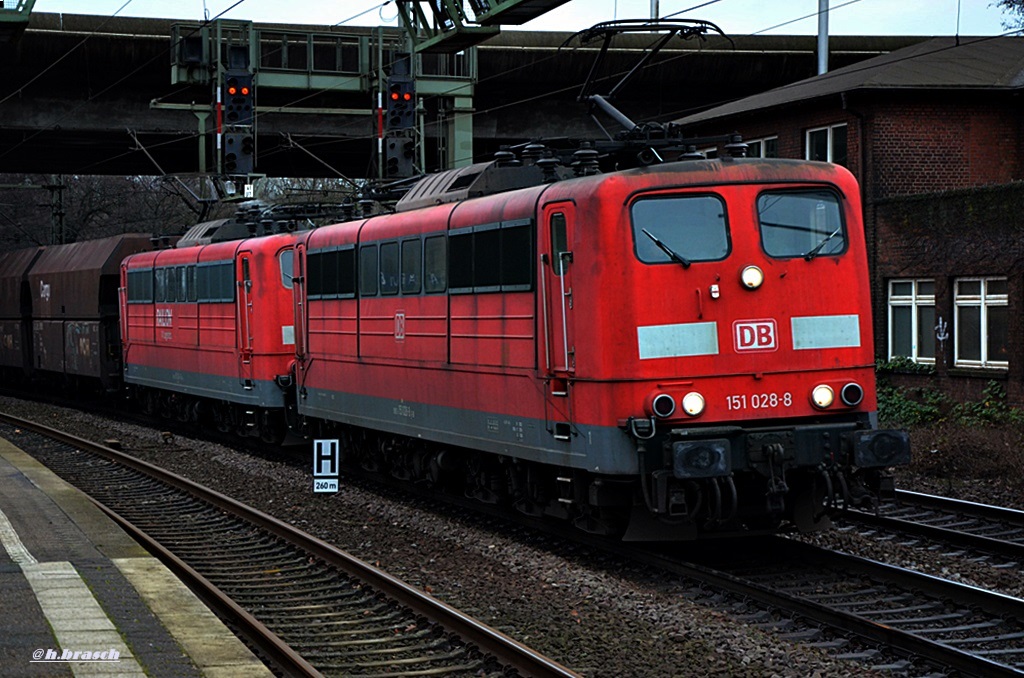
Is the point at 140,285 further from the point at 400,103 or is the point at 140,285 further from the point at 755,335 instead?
the point at 755,335

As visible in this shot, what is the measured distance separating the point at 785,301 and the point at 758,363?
562 millimetres

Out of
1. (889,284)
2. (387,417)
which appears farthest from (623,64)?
(387,417)

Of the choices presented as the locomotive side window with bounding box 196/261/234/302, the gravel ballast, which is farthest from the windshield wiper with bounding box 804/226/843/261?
the locomotive side window with bounding box 196/261/234/302

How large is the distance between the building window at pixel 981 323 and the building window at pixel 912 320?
2.55 ft

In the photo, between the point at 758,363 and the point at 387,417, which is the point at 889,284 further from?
the point at 758,363

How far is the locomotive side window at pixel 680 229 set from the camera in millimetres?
11242

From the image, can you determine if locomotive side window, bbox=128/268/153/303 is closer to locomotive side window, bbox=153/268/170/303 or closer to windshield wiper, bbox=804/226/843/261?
locomotive side window, bbox=153/268/170/303

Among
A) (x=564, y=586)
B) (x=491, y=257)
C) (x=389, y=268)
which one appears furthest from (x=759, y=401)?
(x=389, y=268)

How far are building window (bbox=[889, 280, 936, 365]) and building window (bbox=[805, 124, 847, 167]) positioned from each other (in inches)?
132

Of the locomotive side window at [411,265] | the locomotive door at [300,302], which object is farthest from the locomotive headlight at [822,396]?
the locomotive door at [300,302]

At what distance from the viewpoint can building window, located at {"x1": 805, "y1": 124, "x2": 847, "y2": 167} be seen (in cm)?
2823

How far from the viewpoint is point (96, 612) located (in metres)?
9.13

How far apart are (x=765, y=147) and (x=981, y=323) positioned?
8264mm

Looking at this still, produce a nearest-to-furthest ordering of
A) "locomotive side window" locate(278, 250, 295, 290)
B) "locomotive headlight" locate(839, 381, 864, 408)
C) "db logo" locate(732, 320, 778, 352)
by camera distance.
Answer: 1. "db logo" locate(732, 320, 778, 352)
2. "locomotive headlight" locate(839, 381, 864, 408)
3. "locomotive side window" locate(278, 250, 295, 290)
